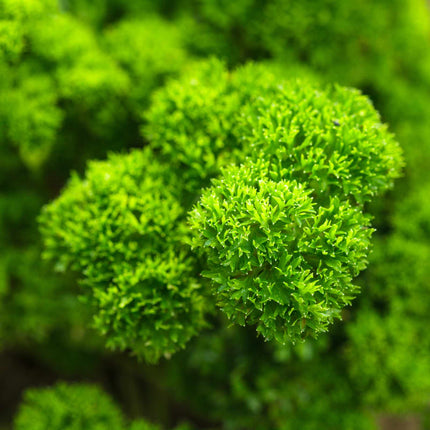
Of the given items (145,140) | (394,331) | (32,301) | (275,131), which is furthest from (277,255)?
(32,301)

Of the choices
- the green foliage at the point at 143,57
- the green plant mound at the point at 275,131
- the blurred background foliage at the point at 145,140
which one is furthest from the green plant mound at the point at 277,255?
A: the green foliage at the point at 143,57

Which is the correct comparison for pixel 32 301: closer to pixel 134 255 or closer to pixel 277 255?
pixel 134 255

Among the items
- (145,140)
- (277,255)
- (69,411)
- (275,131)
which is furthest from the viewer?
(145,140)

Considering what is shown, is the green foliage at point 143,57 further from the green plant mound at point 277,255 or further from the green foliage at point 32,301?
the green plant mound at point 277,255

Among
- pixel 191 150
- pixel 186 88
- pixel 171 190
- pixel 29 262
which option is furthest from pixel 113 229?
pixel 29 262

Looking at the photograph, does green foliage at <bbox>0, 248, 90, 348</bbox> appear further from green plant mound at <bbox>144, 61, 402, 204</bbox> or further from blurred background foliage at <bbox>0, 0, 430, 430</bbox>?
green plant mound at <bbox>144, 61, 402, 204</bbox>

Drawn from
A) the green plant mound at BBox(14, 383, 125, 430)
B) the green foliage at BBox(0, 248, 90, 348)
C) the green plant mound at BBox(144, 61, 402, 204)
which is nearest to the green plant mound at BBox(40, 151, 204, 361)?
the green plant mound at BBox(144, 61, 402, 204)
